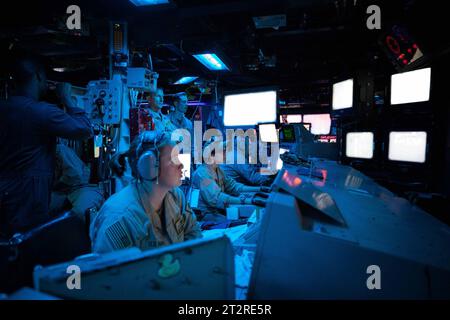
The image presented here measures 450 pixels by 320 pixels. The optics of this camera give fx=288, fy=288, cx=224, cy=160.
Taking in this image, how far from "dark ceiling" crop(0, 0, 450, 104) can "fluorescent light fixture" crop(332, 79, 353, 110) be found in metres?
0.18

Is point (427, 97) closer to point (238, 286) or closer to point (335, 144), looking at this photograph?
point (335, 144)

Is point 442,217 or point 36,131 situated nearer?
point 442,217

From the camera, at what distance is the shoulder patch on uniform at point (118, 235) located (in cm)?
114

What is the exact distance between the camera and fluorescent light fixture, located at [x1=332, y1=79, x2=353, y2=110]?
3961 mm

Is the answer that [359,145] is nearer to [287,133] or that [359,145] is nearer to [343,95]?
[343,95]

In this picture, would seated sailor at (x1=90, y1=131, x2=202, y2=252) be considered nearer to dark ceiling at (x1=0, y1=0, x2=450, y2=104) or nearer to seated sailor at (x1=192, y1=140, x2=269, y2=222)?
seated sailor at (x1=192, y1=140, x2=269, y2=222)

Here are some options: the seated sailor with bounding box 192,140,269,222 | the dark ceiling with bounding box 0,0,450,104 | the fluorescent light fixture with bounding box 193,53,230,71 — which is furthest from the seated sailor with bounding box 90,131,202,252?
the fluorescent light fixture with bounding box 193,53,230,71

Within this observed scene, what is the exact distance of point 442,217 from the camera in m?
1.51

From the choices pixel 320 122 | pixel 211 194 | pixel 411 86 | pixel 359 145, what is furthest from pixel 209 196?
pixel 320 122

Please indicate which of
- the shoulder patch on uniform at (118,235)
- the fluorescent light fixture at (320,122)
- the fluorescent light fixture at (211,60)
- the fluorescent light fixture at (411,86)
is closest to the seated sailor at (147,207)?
the shoulder patch on uniform at (118,235)

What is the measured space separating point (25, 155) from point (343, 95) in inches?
153

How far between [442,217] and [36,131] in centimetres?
255

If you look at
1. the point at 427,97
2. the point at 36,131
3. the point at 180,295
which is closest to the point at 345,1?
the point at 427,97
